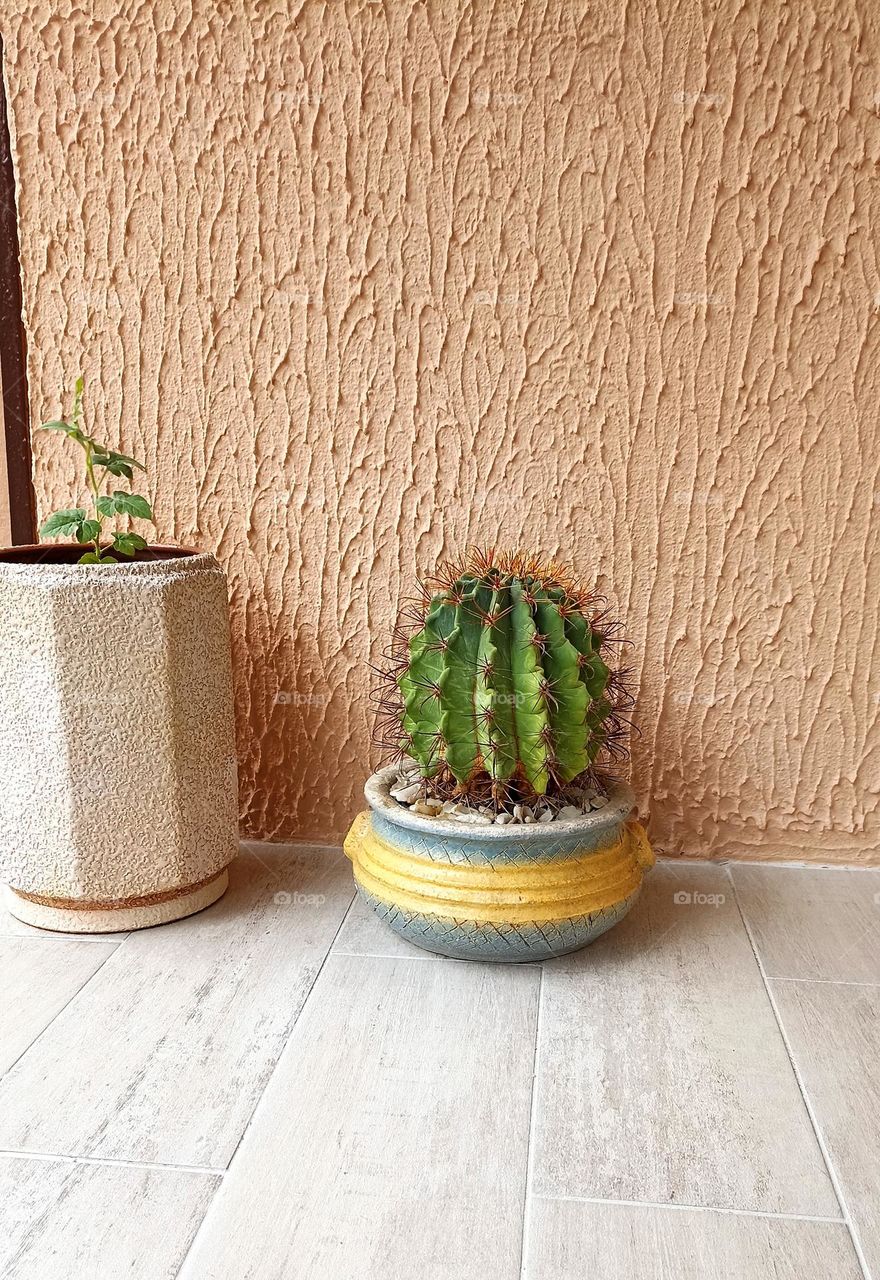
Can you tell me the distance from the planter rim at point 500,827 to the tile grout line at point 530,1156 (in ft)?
0.55

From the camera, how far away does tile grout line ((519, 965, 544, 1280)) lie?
0.74 metres

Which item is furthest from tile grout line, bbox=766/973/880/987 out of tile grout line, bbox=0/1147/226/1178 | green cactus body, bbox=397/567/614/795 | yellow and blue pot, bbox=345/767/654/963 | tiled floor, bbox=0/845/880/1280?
tile grout line, bbox=0/1147/226/1178

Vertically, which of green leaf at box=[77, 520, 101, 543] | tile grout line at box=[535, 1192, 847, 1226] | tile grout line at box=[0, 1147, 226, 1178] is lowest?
tile grout line at box=[0, 1147, 226, 1178]

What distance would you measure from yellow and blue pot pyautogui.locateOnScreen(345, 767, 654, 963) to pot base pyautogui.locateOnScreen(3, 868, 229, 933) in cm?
25

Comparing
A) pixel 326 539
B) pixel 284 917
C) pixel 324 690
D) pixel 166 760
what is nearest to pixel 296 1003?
pixel 284 917

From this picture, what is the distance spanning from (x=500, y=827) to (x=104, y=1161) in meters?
0.47

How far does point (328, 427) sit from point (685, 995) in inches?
31.9

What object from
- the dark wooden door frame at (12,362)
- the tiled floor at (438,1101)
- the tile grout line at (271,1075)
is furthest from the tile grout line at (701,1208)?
the dark wooden door frame at (12,362)

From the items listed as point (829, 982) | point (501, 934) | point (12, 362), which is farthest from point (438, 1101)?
point (12, 362)

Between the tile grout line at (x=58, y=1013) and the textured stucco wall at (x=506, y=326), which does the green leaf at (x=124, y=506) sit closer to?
the textured stucco wall at (x=506, y=326)

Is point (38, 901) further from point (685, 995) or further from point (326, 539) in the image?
point (685, 995)

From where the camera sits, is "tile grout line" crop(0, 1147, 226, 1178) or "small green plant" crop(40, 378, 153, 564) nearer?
"tile grout line" crop(0, 1147, 226, 1178)

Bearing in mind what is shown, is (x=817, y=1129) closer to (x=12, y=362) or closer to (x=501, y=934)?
(x=501, y=934)

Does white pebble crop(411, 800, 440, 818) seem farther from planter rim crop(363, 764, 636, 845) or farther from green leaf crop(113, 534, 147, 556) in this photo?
green leaf crop(113, 534, 147, 556)
